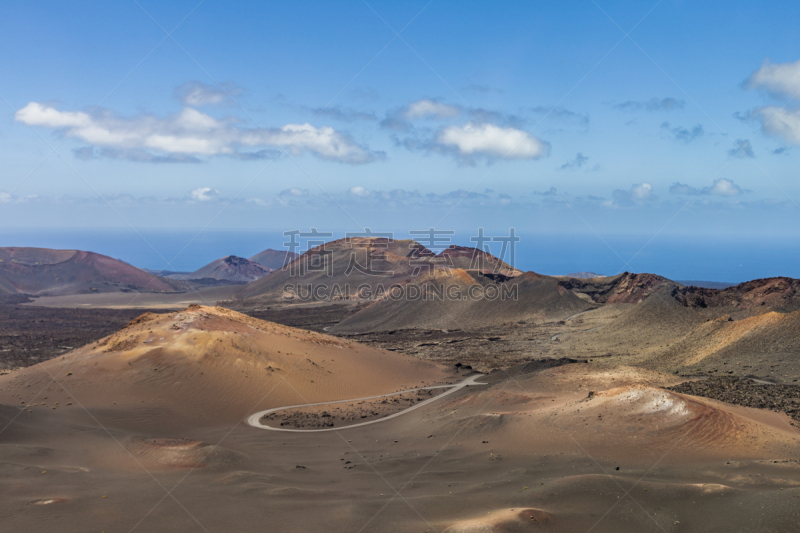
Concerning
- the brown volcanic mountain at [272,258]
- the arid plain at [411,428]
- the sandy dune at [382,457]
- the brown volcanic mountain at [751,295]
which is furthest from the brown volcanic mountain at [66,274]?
the brown volcanic mountain at [751,295]

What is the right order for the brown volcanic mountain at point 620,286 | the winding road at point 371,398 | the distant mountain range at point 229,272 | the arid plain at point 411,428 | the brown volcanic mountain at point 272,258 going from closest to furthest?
the arid plain at point 411,428
the winding road at point 371,398
the brown volcanic mountain at point 620,286
the distant mountain range at point 229,272
the brown volcanic mountain at point 272,258

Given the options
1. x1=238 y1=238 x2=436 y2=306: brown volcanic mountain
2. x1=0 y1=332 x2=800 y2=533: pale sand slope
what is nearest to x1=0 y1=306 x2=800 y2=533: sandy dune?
x1=0 y1=332 x2=800 y2=533: pale sand slope

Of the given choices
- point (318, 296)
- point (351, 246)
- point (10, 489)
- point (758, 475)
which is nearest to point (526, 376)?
point (758, 475)

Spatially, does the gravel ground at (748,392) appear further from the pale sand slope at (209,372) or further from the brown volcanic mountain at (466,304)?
the brown volcanic mountain at (466,304)

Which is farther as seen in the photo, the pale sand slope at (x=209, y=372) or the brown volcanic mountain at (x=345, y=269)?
the brown volcanic mountain at (x=345, y=269)

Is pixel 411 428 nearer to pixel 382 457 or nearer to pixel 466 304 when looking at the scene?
pixel 382 457

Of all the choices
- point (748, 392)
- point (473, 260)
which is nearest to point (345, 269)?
point (473, 260)

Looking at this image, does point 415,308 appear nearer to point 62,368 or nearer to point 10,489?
point 62,368
